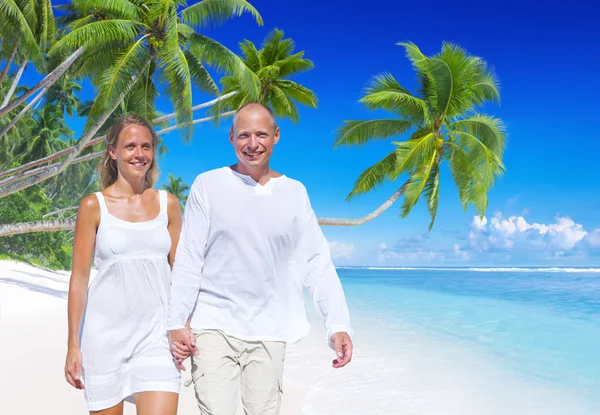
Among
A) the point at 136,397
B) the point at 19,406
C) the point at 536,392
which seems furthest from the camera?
the point at 536,392

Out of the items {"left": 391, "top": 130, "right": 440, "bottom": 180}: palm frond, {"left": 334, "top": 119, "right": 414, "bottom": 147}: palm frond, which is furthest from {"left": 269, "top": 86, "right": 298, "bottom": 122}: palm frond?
{"left": 391, "top": 130, "right": 440, "bottom": 180}: palm frond

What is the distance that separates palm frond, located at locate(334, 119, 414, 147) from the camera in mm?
17266

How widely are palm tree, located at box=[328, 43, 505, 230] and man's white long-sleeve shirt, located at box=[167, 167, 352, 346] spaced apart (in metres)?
11.5

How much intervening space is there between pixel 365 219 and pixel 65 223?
722 cm

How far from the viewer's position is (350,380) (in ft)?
30.4

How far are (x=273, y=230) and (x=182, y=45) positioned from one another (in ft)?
47.6

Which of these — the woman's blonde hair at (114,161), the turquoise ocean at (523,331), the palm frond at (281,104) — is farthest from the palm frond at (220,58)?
the woman's blonde hair at (114,161)

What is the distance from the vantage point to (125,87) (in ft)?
47.3

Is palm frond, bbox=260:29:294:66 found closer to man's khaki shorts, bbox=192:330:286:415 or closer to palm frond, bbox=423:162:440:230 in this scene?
palm frond, bbox=423:162:440:230

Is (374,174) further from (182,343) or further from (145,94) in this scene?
(182,343)

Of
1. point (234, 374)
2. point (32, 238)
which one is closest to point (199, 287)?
point (234, 374)

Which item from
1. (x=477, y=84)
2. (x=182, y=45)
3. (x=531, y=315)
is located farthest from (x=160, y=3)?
(x=531, y=315)

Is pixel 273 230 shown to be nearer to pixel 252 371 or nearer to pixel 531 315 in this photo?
pixel 252 371

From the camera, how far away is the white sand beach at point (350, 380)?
20.3ft
